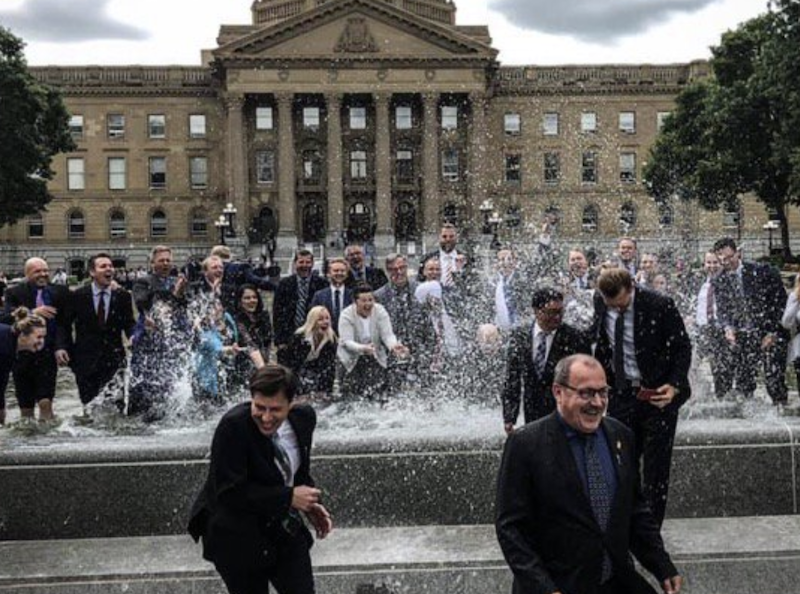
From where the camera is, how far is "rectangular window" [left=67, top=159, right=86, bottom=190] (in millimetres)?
77375

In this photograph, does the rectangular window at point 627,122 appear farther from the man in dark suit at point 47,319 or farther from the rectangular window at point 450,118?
the man in dark suit at point 47,319

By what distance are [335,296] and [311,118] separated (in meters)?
65.9

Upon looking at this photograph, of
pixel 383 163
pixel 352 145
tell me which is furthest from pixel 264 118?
pixel 383 163

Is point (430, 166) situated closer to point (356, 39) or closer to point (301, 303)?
point (356, 39)

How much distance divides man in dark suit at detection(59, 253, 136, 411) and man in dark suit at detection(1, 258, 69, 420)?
12 centimetres

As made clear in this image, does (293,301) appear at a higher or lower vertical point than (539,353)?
higher

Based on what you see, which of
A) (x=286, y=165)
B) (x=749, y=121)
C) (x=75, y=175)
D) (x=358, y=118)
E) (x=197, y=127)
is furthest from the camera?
(x=75, y=175)

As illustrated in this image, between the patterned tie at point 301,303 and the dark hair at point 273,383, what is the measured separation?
20.2 ft

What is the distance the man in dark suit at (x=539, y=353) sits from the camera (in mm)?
6184

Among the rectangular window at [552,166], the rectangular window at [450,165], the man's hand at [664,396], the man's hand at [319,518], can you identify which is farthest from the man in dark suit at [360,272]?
A: the rectangular window at [552,166]

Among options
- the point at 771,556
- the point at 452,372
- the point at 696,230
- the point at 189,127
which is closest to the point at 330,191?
→ the point at 189,127

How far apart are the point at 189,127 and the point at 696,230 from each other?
3773 cm

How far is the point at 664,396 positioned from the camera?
6051 millimetres

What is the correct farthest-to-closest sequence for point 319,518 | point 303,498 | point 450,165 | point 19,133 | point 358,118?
1. point 358,118
2. point 450,165
3. point 19,133
4. point 319,518
5. point 303,498
